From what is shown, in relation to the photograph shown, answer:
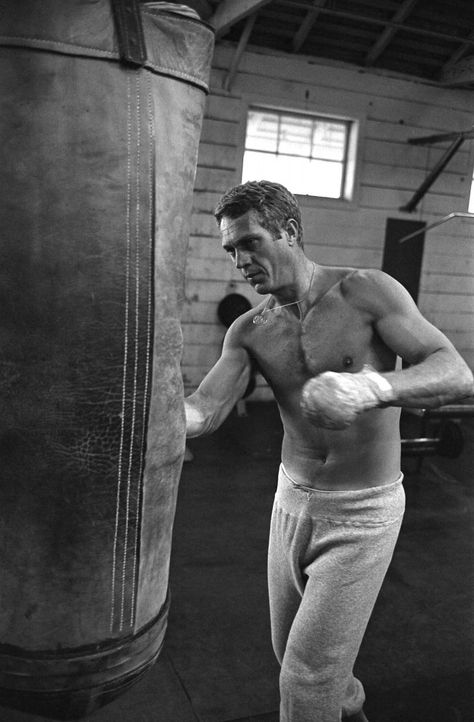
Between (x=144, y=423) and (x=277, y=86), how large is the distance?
628 centimetres

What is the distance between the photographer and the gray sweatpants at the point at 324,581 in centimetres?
184

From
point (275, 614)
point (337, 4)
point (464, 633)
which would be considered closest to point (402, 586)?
point (464, 633)

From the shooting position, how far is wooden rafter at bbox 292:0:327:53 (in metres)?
5.98

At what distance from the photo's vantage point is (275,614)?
6.93 ft

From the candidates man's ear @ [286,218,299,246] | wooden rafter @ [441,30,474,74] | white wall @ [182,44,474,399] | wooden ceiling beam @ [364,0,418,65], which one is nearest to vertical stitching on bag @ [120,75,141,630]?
man's ear @ [286,218,299,246]

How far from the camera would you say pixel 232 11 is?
17.5ft

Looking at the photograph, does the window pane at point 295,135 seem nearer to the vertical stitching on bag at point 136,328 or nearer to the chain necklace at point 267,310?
the chain necklace at point 267,310

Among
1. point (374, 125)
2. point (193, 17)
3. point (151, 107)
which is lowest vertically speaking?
point (151, 107)

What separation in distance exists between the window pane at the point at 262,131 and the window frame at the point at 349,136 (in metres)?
0.08

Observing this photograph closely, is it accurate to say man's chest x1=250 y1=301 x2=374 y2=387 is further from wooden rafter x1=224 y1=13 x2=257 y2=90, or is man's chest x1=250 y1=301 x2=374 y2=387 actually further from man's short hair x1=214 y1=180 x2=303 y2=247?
wooden rafter x1=224 y1=13 x2=257 y2=90

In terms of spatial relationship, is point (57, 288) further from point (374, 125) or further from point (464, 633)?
point (374, 125)

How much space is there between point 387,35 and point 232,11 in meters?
2.01

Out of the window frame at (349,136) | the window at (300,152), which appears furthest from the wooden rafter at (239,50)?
the window at (300,152)

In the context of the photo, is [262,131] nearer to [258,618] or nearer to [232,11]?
[232,11]
